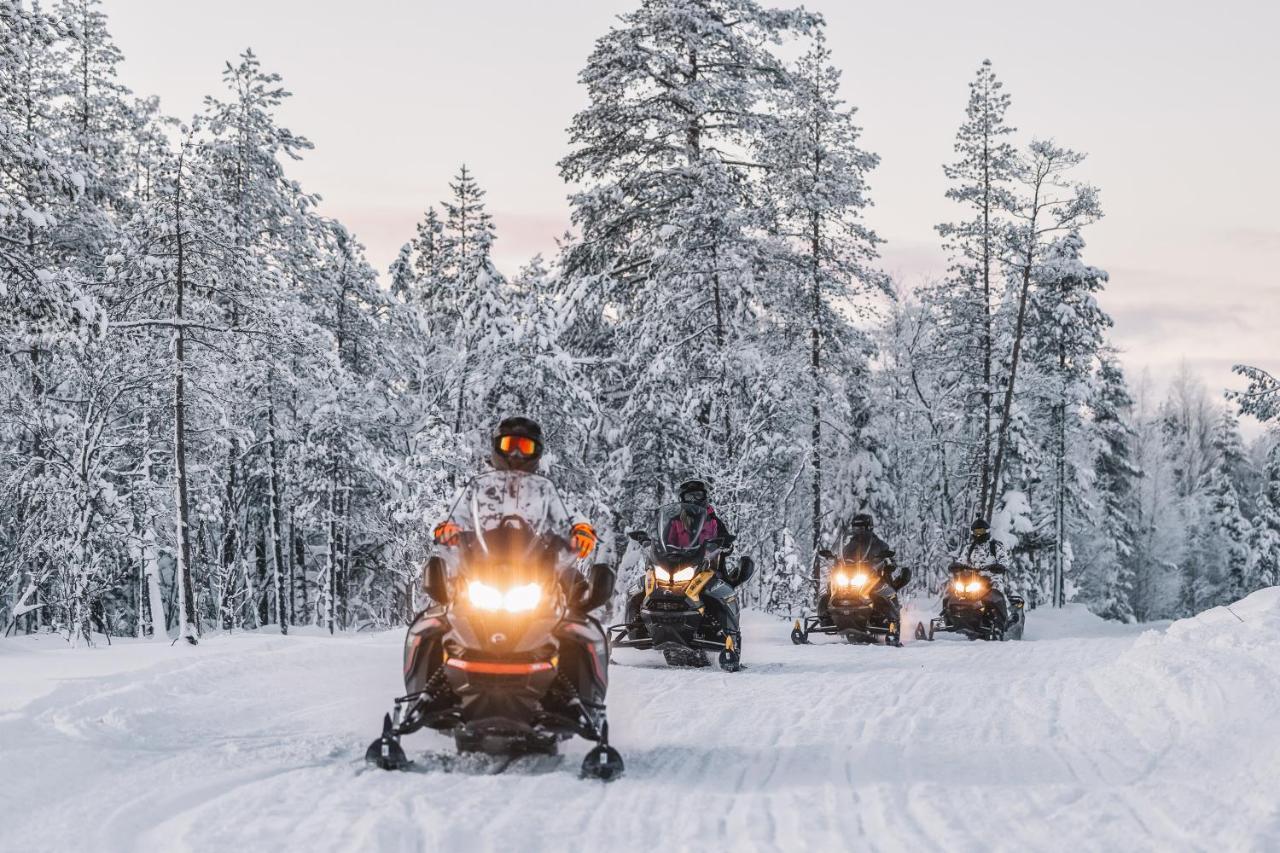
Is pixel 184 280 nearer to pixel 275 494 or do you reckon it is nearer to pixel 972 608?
pixel 275 494

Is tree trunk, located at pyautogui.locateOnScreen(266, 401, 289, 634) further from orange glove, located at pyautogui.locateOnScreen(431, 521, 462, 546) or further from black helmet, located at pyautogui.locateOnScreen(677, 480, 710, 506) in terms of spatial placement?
orange glove, located at pyautogui.locateOnScreen(431, 521, 462, 546)

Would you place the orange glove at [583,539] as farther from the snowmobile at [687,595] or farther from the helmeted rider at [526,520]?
the snowmobile at [687,595]

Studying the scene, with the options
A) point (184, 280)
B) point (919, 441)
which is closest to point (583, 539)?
point (184, 280)

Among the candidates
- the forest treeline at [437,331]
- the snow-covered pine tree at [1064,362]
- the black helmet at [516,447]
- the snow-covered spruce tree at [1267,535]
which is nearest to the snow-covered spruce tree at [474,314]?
the forest treeline at [437,331]

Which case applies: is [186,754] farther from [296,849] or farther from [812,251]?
[812,251]

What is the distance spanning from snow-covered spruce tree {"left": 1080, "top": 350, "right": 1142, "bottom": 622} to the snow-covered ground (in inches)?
1618

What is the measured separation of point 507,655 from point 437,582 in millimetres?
724

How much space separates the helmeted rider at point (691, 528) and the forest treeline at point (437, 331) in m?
7.88

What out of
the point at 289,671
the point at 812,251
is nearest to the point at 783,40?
the point at 812,251

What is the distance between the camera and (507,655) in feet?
20.0

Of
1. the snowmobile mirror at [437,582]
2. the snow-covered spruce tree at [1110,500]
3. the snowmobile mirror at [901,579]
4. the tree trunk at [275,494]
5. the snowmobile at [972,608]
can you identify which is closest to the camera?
the snowmobile mirror at [437,582]

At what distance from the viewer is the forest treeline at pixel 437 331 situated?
61.7 feet

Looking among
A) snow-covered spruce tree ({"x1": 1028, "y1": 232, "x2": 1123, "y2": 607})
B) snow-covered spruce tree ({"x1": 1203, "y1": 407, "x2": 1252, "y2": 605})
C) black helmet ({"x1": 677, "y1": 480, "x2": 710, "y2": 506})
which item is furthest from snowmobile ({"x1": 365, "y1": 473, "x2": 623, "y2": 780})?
snow-covered spruce tree ({"x1": 1203, "y1": 407, "x2": 1252, "y2": 605})

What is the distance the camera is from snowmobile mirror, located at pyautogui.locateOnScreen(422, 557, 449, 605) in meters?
6.53
